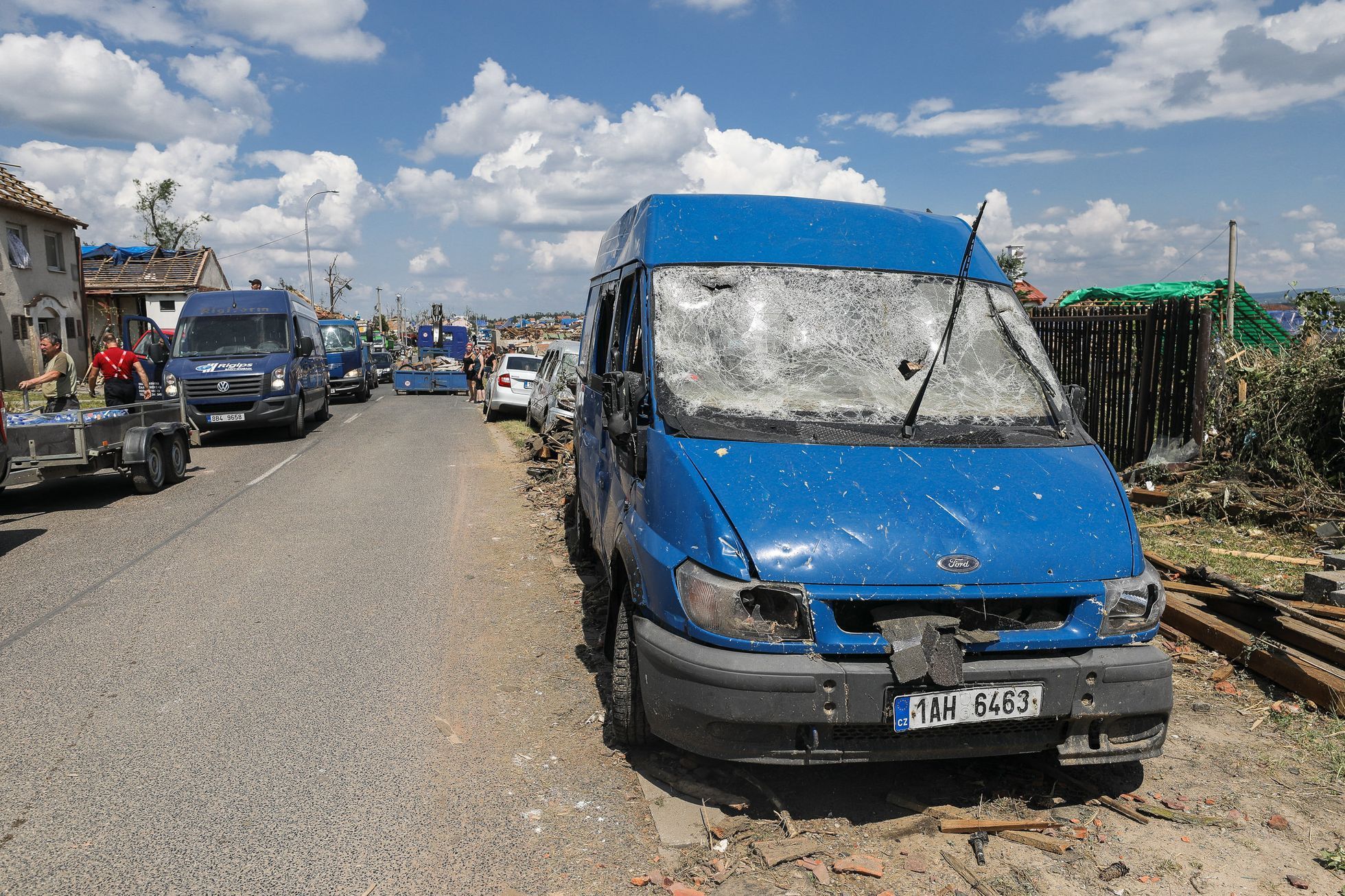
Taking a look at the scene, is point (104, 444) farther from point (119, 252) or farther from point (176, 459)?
point (119, 252)

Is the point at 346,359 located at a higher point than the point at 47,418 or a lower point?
higher

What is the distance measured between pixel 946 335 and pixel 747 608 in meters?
1.90

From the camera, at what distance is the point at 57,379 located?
11.8 meters

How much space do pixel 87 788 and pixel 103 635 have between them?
2151mm

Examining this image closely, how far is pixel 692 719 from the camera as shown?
323 cm

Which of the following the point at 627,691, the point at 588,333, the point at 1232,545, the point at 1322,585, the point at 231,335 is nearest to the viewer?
the point at 627,691

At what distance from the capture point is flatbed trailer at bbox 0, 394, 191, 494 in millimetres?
9281

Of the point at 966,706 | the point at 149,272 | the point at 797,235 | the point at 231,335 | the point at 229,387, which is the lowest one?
the point at 966,706

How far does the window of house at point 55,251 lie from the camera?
33281 millimetres

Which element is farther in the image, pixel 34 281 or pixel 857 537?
pixel 34 281

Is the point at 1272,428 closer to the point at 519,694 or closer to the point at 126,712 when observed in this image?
the point at 519,694

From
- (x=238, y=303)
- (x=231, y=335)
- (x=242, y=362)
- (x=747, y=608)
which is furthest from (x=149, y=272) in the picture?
(x=747, y=608)

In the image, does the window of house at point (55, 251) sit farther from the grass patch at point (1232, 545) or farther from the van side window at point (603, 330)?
the grass patch at point (1232, 545)

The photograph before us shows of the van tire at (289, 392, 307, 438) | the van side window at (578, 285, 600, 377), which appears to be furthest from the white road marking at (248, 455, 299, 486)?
the van side window at (578, 285, 600, 377)
